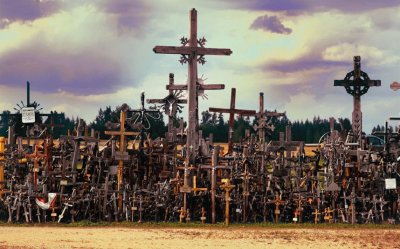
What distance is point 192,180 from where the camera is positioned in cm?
3788

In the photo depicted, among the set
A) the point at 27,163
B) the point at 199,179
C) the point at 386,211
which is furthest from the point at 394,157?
the point at 27,163

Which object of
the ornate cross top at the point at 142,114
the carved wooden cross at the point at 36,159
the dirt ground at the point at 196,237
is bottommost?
the dirt ground at the point at 196,237

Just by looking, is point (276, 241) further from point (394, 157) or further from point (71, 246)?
point (394, 157)

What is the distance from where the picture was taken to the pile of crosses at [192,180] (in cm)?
3734

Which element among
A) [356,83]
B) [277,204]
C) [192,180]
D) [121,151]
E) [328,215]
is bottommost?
[328,215]

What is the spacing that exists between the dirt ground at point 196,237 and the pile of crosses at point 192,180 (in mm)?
2068

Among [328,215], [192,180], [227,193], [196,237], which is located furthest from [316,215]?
[196,237]

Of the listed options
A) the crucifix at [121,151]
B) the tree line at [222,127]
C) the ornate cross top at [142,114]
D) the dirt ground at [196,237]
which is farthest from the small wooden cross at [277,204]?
the tree line at [222,127]

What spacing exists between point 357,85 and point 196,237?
1482cm

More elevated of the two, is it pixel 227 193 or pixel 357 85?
pixel 357 85

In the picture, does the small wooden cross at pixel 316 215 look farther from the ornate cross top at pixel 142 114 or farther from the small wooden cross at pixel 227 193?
the ornate cross top at pixel 142 114

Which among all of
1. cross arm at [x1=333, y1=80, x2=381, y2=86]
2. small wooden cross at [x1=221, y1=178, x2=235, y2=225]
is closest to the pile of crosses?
small wooden cross at [x1=221, y1=178, x2=235, y2=225]

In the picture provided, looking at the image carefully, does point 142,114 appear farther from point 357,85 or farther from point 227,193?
point 357,85

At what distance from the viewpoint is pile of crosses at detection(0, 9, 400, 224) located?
37.3 metres
